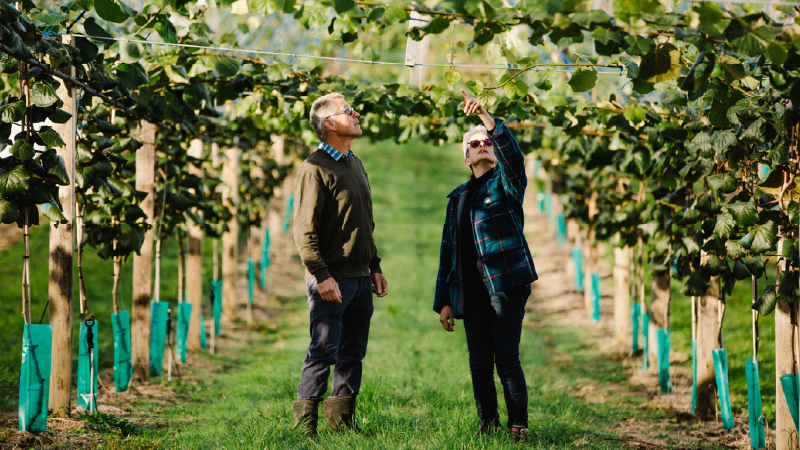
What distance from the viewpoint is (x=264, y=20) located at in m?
4.69

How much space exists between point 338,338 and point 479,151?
1091mm

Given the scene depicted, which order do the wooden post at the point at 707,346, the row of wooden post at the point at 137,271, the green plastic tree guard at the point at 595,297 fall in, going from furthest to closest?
the green plastic tree guard at the point at 595,297
the wooden post at the point at 707,346
the row of wooden post at the point at 137,271

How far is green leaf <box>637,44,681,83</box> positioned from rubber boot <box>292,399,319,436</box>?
6.48ft

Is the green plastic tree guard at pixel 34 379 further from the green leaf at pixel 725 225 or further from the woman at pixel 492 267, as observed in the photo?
the green leaf at pixel 725 225

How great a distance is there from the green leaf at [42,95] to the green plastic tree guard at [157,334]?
2.48 meters

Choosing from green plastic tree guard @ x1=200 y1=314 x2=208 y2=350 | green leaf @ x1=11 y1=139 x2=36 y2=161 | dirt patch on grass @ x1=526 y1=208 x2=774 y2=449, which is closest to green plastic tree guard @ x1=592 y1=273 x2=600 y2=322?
dirt patch on grass @ x1=526 y1=208 x2=774 y2=449

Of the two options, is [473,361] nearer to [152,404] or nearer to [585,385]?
[152,404]

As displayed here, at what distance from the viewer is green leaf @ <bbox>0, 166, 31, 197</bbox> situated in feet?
9.75

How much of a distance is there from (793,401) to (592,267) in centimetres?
619

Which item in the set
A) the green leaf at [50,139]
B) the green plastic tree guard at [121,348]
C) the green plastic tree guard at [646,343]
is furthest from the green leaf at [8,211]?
the green plastic tree guard at [646,343]

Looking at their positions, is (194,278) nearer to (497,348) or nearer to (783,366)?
(497,348)

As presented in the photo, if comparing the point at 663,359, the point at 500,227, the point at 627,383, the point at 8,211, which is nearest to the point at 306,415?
the point at 500,227

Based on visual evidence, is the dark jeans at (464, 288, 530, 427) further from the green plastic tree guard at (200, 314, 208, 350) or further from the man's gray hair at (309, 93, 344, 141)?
the green plastic tree guard at (200, 314, 208, 350)

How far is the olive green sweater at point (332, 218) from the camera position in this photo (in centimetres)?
307
